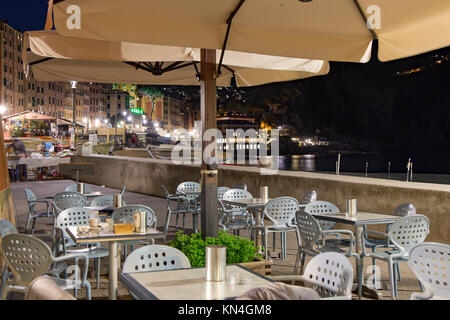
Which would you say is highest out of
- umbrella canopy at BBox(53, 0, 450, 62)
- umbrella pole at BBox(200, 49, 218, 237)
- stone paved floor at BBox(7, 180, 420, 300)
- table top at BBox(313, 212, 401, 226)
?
umbrella canopy at BBox(53, 0, 450, 62)

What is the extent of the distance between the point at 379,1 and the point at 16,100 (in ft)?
313

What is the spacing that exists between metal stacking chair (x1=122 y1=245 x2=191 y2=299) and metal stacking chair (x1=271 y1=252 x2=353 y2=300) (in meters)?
0.76

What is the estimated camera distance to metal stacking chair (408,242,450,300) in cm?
378

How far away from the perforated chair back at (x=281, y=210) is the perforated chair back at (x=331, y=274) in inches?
150

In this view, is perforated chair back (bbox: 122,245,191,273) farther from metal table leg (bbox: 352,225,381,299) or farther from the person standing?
the person standing

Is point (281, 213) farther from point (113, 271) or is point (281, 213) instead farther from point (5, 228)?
point (5, 228)

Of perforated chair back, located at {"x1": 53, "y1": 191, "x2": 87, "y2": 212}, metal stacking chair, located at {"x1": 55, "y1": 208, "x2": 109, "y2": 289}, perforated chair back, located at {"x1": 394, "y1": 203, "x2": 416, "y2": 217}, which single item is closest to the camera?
metal stacking chair, located at {"x1": 55, "y1": 208, "x2": 109, "y2": 289}

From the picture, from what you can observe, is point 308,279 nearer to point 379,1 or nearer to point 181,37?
point 181,37

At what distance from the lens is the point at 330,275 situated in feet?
10.8

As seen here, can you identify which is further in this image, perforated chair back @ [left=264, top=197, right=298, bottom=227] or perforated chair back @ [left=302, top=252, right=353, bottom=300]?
perforated chair back @ [left=264, top=197, right=298, bottom=227]

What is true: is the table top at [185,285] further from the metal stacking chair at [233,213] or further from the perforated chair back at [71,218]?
the metal stacking chair at [233,213]

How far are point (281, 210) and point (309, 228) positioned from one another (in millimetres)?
1590

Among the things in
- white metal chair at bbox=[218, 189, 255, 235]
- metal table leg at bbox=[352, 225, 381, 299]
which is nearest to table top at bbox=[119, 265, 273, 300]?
metal table leg at bbox=[352, 225, 381, 299]
